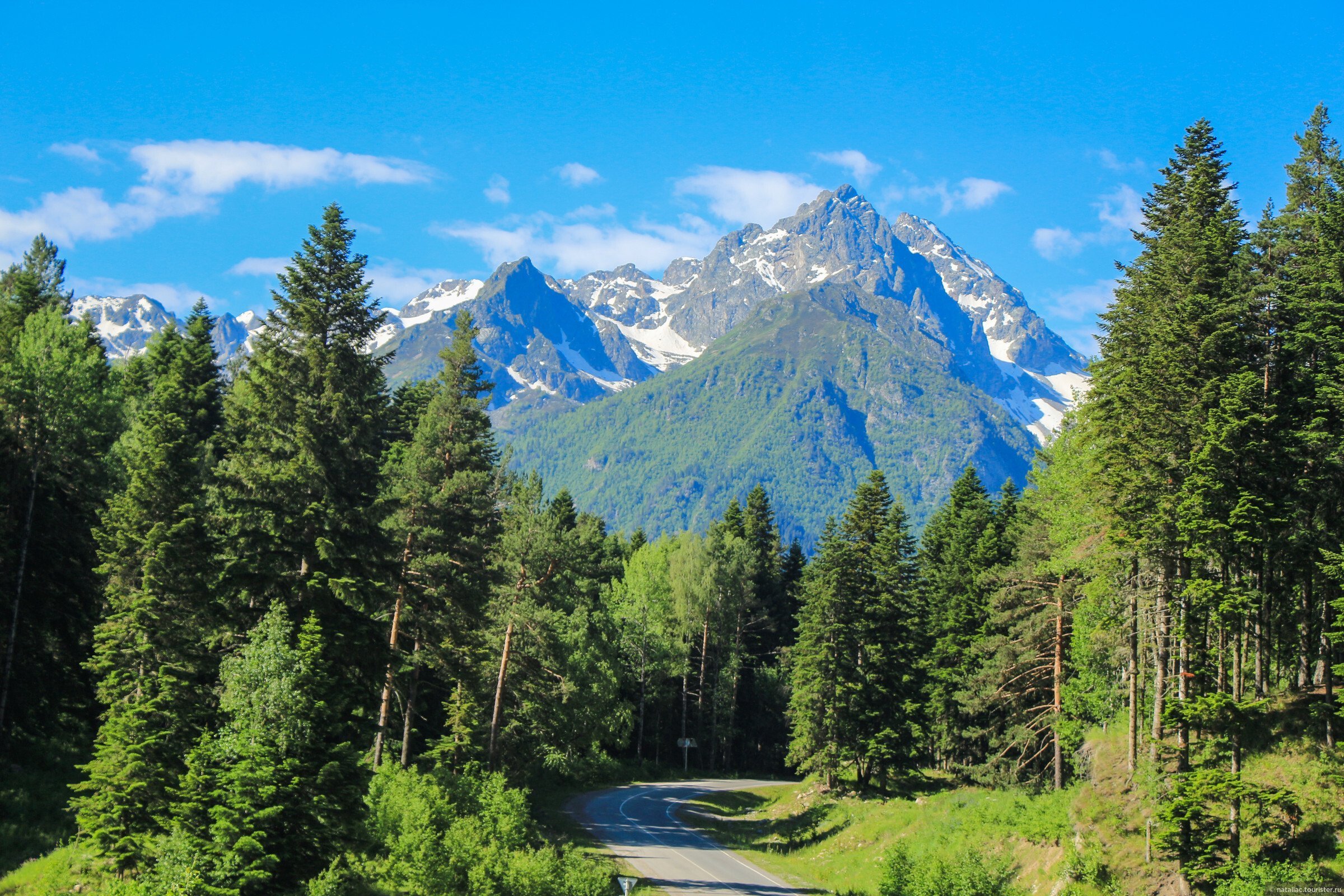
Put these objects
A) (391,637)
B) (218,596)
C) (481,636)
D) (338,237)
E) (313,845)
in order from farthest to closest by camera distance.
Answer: (481,636) → (391,637) → (338,237) → (218,596) → (313,845)

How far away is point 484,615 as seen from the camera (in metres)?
38.3

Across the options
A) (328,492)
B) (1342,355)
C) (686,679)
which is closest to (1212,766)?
(1342,355)

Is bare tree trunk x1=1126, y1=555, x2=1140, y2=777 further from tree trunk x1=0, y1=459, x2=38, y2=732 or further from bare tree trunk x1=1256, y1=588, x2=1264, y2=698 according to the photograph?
tree trunk x1=0, y1=459, x2=38, y2=732

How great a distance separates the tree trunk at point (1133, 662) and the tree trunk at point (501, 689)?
22.8 meters

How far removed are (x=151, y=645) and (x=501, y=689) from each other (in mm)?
16955

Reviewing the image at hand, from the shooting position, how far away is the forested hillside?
22.7 m

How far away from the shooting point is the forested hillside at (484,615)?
22.7 metres

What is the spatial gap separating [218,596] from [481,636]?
51.0ft

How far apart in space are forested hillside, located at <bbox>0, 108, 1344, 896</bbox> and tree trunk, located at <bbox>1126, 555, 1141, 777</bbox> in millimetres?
267

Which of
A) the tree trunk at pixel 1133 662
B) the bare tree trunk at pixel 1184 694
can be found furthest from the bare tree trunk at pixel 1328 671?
the tree trunk at pixel 1133 662

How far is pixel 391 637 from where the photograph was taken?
34375 mm

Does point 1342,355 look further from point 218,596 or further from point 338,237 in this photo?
point 218,596

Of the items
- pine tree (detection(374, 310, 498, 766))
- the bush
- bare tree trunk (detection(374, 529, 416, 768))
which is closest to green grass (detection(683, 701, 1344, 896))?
the bush

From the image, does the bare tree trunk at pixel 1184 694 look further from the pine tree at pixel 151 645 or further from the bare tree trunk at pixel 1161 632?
the pine tree at pixel 151 645
